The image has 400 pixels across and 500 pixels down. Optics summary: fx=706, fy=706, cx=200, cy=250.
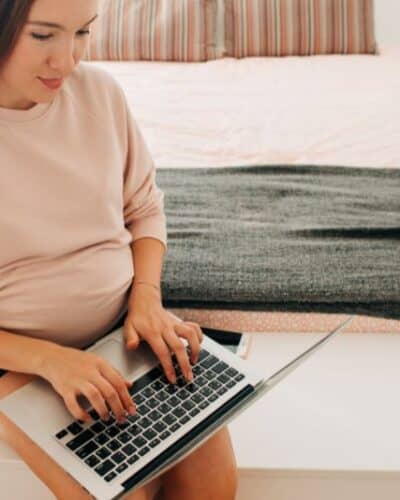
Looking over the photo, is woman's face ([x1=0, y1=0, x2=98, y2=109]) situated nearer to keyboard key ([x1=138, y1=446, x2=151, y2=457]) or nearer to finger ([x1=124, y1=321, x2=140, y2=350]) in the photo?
finger ([x1=124, y1=321, x2=140, y2=350])

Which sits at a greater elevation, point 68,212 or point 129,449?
point 68,212

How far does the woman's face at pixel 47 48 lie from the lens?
911mm

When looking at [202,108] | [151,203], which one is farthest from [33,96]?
[202,108]

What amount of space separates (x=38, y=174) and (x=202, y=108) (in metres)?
1.16

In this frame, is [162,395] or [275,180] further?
[275,180]

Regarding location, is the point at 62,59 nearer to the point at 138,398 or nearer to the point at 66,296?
the point at 66,296

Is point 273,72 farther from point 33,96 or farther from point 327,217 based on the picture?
point 33,96

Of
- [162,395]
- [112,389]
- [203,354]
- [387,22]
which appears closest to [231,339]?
[203,354]

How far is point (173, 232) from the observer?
149 centimetres

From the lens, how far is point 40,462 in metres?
0.94

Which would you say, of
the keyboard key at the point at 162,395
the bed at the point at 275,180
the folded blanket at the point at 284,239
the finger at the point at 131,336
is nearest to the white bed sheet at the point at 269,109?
the bed at the point at 275,180

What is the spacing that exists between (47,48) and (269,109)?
124 centimetres

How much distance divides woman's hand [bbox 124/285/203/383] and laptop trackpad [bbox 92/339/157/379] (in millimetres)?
18

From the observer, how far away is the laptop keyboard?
2.97ft
